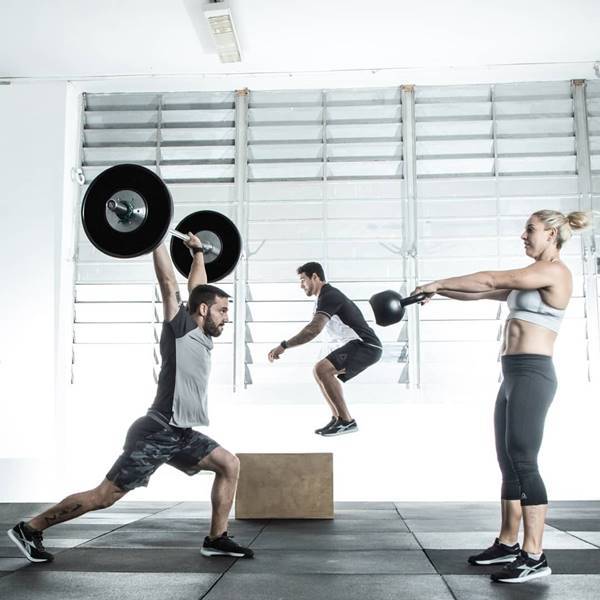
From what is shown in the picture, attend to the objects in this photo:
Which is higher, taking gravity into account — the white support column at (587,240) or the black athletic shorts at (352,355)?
the white support column at (587,240)

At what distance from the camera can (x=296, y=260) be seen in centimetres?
622

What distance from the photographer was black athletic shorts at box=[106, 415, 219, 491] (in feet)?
9.47

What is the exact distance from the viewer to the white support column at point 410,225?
6.05 meters

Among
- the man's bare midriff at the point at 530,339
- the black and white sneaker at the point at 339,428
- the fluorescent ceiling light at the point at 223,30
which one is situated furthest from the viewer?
the fluorescent ceiling light at the point at 223,30

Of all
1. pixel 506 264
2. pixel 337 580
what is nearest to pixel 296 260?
pixel 506 264

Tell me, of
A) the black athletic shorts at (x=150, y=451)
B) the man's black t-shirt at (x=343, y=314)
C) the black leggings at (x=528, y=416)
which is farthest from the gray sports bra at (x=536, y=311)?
the man's black t-shirt at (x=343, y=314)

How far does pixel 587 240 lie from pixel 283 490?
3.53 metres

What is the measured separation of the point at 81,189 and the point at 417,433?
3778mm

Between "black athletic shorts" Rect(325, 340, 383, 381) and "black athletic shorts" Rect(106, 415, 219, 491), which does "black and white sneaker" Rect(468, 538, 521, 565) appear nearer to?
"black athletic shorts" Rect(106, 415, 219, 491)

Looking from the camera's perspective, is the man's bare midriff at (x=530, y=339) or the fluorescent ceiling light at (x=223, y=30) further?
the fluorescent ceiling light at (x=223, y=30)

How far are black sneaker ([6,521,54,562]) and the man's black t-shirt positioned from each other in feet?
8.30

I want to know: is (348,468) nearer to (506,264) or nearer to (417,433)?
(417,433)

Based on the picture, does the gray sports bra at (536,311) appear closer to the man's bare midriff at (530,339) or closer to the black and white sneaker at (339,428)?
the man's bare midriff at (530,339)

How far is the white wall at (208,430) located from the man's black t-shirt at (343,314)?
1.09 metres
